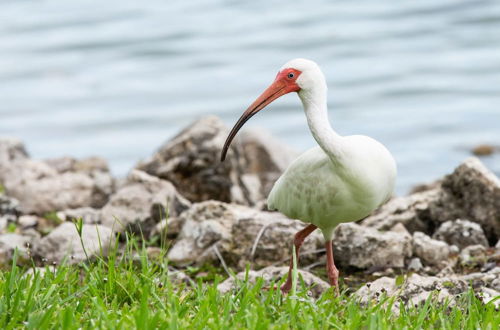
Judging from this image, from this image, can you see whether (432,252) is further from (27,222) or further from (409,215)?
(27,222)

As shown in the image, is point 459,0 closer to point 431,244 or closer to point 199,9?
point 199,9

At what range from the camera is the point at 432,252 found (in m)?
6.19

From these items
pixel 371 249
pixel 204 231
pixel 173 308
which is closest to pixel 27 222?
pixel 204 231

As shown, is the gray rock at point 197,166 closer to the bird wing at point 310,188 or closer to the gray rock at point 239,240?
the gray rock at point 239,240

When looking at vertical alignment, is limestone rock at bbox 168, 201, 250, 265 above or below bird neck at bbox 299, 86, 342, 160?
below

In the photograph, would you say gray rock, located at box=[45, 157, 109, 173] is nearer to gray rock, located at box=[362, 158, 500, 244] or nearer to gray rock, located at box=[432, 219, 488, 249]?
gray rock, located at box=[362, 158, 500, 244]

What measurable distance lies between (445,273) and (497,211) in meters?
0.93

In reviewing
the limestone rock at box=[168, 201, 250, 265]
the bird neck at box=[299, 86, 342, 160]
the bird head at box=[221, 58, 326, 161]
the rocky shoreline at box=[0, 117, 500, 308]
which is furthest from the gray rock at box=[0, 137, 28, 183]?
the bird neck at box=[299, 86, 342, 160]

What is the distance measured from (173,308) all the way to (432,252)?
2.50 m

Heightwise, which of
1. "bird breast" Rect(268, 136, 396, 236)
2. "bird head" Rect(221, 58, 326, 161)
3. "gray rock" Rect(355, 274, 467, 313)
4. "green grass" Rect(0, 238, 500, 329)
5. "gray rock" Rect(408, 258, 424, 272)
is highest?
"bird head" Rect(221, 58, 326, 161)

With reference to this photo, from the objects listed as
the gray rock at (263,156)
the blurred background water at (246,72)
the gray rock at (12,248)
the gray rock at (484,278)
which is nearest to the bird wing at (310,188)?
the gray rock at (484,278)

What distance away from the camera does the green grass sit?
13.1 feet

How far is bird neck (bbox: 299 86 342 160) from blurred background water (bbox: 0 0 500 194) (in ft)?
20.1

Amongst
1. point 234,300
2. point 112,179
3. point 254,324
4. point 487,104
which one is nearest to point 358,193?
point 234,300
